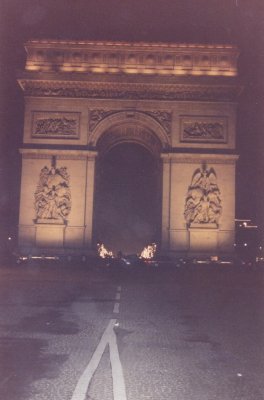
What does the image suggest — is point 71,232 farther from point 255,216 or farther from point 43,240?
point 255,216

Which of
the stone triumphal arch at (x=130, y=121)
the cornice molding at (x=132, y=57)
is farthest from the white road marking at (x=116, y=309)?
the cornice molding at (x=132, y=57)

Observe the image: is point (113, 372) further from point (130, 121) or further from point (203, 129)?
point (130, 121)

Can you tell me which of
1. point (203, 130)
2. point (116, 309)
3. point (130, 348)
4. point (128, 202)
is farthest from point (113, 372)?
point (128, 202)

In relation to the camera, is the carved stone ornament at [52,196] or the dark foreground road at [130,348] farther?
the carved stone ornament at [52,196]

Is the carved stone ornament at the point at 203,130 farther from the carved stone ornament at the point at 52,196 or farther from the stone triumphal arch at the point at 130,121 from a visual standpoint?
the carved stone ornament at the point at 52,196

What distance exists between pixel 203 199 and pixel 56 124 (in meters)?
9.83

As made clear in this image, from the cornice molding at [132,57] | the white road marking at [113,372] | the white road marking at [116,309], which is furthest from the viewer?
the cornice molding at [132,57]

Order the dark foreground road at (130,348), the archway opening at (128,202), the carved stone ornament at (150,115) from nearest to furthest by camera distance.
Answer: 1. the dark foreground road at (130,348)
2. the carved stone ornament at (150,115)
3. the archway opening at (128,202)

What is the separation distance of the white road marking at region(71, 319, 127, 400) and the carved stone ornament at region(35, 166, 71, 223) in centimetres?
2574

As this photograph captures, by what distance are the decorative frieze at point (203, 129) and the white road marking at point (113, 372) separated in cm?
2681

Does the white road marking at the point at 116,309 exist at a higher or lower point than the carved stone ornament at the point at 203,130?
lower

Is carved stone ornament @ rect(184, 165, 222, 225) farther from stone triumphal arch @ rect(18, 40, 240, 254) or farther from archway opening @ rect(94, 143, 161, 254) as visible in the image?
archway opening @ rect(94, 143, 161, 254)

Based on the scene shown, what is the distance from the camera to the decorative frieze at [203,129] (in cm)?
3375

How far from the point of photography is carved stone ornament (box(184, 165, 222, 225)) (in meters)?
33.2
